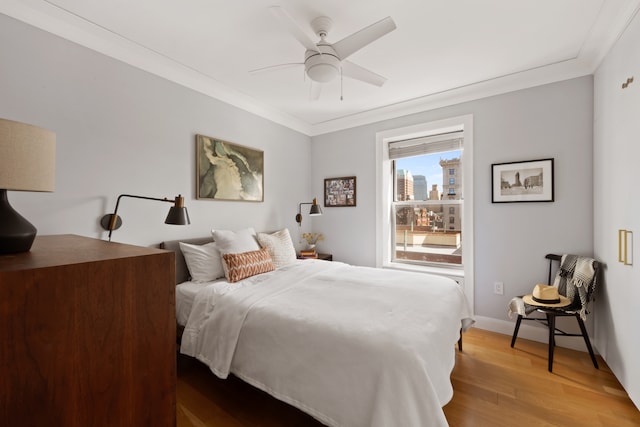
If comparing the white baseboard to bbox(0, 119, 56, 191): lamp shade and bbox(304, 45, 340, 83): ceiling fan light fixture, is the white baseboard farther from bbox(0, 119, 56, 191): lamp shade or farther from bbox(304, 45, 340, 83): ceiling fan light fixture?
bbox(0, 119, 56, 191): lamp shade

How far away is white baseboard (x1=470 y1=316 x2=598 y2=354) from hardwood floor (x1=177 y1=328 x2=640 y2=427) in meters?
→ 0.11

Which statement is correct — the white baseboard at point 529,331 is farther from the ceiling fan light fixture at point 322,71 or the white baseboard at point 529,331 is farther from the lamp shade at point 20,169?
the lamp shade at point 20,169

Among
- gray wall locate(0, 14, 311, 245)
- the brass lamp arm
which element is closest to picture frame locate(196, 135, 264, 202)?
gray wall locate(0, 14, 311, 245)

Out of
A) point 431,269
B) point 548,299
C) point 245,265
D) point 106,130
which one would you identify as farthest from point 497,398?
point 106,130

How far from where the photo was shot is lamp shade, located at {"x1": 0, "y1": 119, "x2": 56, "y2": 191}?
807 mm

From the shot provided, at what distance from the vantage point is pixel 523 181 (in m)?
2.72

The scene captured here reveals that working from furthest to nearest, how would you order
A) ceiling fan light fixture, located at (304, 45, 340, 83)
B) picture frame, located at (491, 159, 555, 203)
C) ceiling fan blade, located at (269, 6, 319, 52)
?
picture frame, located at (491, 159, 555, 203) < ceiling fan light fixture, located at (304, 45, 340, 83) < ceiling fan blade, located at (269, 6, 319, 52)

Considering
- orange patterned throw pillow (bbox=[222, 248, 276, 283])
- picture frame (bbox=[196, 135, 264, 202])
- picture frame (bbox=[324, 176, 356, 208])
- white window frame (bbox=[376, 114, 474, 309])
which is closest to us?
orange patterned throw pillow (bbox=[222, 248, 276, 283])

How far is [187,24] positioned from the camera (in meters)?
1.97

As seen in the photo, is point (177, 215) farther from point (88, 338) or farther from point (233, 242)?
point (88, 338)

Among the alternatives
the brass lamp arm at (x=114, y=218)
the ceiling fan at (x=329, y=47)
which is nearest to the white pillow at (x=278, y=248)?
the brass lamp arm at (x=114, y=218)

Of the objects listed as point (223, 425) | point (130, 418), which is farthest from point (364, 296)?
point (130, 418)

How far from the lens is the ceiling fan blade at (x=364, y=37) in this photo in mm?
1515

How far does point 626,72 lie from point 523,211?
4.21 feet
